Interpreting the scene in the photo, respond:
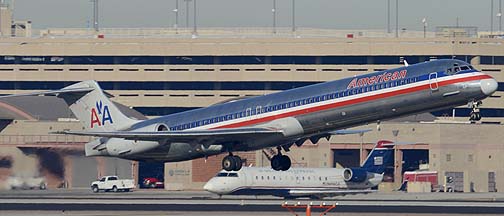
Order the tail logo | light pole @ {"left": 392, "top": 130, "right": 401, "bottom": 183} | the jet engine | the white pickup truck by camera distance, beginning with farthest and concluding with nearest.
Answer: light pole @ {"left": 392, "top": 130, "right": 401, "bottom": 183} → the white pickup truck → the jet engine → the tail logo

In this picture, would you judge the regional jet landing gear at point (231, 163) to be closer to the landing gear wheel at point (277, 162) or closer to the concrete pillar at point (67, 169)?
the landing gear wheel at point (277, 162)

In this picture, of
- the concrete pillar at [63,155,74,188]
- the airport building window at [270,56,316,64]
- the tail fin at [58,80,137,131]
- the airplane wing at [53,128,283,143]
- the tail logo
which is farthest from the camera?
the airport building window at [270,56,316,64]

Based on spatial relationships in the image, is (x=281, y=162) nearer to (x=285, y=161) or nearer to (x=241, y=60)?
(x=285, y=161)

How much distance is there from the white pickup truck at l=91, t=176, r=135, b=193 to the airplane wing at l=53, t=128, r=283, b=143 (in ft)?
136

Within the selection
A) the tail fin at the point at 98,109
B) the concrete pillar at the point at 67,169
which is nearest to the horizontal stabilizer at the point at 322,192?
the concrete pillar at the point at 67,169

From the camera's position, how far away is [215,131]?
262 feet

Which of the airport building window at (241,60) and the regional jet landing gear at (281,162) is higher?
the airport building window at (241,60)

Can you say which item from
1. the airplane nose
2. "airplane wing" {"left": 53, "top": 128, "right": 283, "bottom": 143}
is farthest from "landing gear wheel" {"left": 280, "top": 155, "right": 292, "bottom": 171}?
the airplane nose

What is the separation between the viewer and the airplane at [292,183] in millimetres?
106688

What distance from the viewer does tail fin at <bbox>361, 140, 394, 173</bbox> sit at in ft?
371

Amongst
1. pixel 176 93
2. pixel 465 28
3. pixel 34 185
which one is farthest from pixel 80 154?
pixel 465 28

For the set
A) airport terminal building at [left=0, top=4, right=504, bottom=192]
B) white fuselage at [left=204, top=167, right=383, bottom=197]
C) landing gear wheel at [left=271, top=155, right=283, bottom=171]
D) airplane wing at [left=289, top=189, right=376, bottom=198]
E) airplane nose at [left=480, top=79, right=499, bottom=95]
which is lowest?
airplane wing at [left=289, top=189, right=376, bottom=198]

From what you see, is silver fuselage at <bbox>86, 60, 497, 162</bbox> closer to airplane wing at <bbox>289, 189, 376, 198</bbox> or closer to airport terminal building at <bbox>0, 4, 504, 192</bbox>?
airplane wing at <bbox>289, 189, 376, 198</bbox>

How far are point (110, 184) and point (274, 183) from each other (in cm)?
2405
